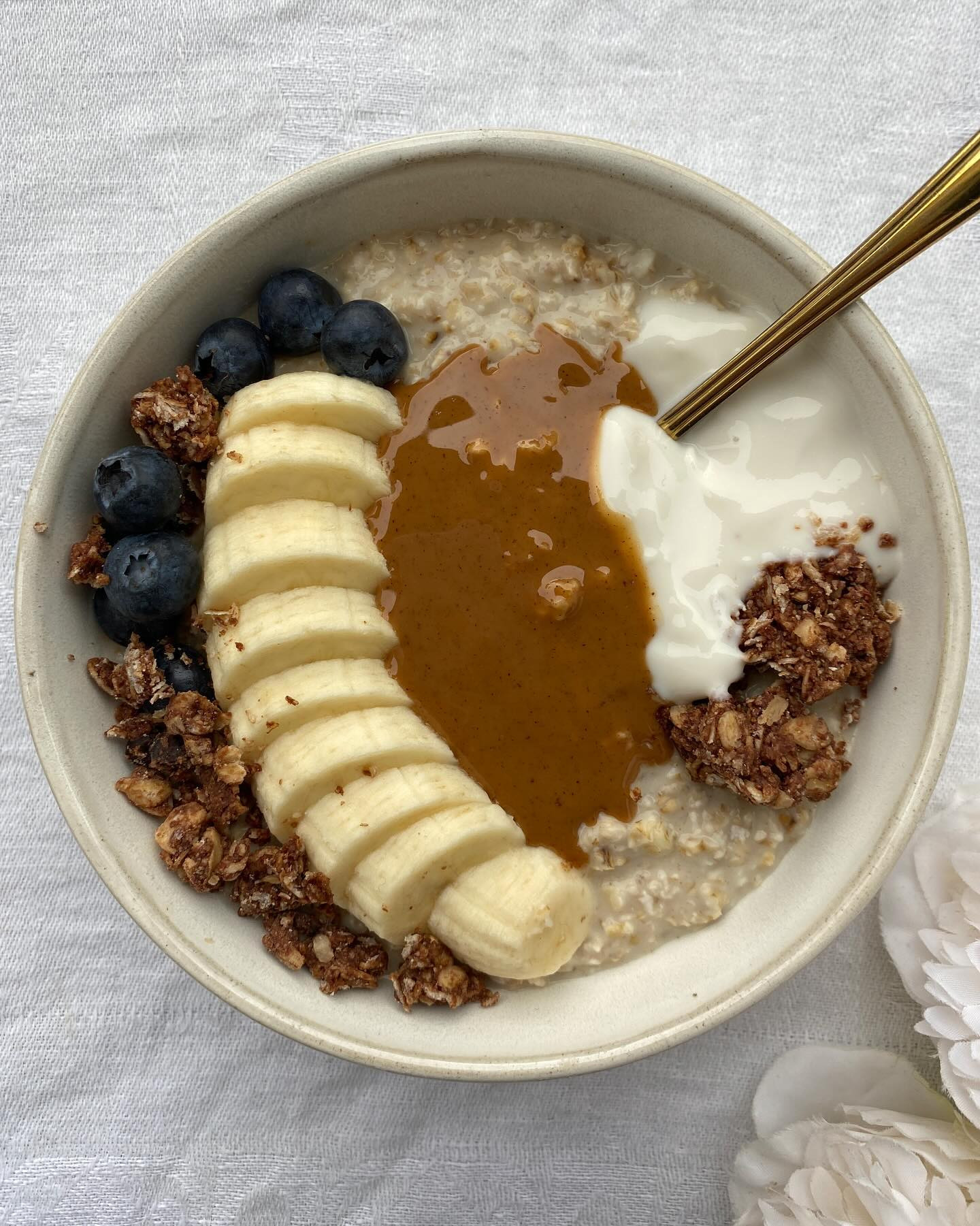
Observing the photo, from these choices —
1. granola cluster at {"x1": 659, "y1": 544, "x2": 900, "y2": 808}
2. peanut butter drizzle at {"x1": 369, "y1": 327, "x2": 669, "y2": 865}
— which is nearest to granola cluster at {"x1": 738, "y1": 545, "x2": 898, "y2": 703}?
granola cluster at {"x1": 659, "y1": 544, "x2": 900, "y2": 808}

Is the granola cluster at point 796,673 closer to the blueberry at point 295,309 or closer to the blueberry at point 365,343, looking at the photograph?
the blueberry at point 365,343

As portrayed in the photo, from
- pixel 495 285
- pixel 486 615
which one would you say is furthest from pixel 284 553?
pixel 495 285

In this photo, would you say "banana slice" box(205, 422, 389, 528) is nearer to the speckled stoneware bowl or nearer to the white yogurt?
the speckled stoneware bowl

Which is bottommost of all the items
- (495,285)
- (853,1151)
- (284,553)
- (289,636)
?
(853,1151)

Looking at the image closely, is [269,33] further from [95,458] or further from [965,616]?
[965,616]

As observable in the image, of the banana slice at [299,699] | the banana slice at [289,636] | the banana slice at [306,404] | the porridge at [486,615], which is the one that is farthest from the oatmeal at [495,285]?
the banana slice at [299,699]

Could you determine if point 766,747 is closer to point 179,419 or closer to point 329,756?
point 329,756

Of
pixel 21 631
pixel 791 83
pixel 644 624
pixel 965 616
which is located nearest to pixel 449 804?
pixel 644 624
